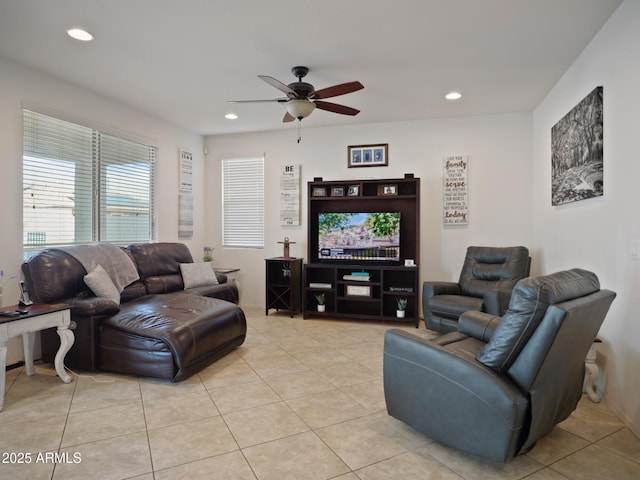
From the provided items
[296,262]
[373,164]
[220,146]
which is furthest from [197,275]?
[373,164]

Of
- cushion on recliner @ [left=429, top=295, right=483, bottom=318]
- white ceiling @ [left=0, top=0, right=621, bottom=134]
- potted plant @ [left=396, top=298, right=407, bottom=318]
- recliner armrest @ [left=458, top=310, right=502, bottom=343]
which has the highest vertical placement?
white ceiling @ [left=0, top=0, right=621, bottom=134]

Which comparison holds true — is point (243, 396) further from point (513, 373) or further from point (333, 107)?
point (333, 107)

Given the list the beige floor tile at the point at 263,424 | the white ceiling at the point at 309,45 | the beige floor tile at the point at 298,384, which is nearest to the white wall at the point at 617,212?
the white ceiling at the point at 309,45

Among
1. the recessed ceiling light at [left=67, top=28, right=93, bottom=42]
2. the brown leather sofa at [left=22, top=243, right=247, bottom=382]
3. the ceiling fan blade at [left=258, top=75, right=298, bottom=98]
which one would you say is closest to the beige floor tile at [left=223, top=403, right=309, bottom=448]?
the brown leather sofa at [left=22, top=243, right=247, bottom=382]

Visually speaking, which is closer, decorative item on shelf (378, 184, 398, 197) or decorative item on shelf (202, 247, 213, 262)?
decorative item on shelf (378, 184, 398, 197)

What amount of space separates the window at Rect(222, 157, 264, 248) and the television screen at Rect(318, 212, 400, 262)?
114 centimetres

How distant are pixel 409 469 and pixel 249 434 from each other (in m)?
0.93

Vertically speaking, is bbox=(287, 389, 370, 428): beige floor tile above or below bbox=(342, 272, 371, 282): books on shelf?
below

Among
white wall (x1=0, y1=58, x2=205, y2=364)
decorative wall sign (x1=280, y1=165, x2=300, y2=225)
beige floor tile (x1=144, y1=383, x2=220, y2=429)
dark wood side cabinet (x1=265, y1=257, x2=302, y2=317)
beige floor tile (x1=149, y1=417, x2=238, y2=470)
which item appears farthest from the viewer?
decorative wall sign (x1=280, y1=165, x2=300, y2=225)

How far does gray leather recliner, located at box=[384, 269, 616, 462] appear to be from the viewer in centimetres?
172

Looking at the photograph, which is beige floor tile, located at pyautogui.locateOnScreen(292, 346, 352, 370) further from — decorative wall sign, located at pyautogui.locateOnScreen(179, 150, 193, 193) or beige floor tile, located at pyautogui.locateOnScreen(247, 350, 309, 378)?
decorative wall sign, located at pyautogui.locateOnScreen(179, 150, 193, 193)

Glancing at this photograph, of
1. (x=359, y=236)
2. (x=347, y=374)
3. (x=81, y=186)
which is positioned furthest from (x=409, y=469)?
(x=81, y=186)

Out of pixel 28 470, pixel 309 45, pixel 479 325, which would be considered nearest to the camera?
pixel 28 470

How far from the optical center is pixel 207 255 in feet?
19.0
